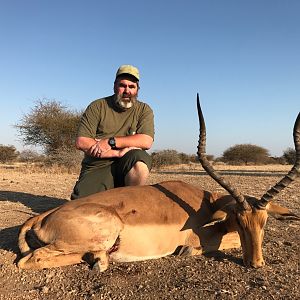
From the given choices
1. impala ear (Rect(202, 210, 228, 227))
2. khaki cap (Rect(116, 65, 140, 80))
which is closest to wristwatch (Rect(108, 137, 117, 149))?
khaki cap (Rect(116, 65, 140, 80))

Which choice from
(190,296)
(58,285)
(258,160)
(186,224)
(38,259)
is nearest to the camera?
(190,296)

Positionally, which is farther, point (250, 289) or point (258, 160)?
point (258, 160)

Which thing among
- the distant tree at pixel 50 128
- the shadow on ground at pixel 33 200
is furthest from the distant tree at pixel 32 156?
the shadow on ground at pixel 33 200

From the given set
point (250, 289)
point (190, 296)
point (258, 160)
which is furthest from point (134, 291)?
point (258, 160)

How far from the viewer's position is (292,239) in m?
4.95

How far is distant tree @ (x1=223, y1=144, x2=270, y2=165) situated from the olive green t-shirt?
43.3m

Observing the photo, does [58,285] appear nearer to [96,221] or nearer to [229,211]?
[96,221]

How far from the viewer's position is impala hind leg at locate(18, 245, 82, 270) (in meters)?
3.88

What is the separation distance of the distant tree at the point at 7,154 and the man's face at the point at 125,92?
37130 millimetres

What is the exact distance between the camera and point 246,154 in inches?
1927

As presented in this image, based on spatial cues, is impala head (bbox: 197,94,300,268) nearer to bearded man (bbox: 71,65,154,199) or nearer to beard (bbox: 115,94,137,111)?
bearded man (bbox: 71,65,154,199)

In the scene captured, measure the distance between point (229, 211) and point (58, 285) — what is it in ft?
6.33

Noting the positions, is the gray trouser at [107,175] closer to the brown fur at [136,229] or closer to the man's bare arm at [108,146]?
the man's bare arm at [108,146]

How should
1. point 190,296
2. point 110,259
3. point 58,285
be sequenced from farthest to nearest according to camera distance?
point 110,259
point 58,285
point 190,296
